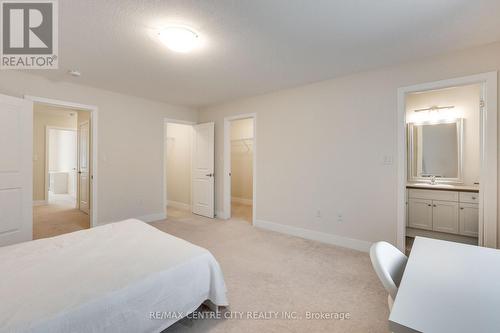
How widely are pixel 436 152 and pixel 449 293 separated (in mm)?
3886

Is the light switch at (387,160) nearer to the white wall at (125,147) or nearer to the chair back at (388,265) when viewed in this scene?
the chair back at (388,265)

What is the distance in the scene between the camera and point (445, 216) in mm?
3514

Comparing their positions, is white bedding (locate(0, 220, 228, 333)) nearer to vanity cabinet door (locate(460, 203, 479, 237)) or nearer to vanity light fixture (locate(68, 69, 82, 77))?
vanity light fixture (locate(68, 69, 82, 77))

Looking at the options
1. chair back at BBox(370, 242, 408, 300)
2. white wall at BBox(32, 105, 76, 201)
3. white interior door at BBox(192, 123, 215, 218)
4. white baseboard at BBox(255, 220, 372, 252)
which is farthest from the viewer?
white wall at BBox(32, 105, 76, 201)

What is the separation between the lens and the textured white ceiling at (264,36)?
1.87m

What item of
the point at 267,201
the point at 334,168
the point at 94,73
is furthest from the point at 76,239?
the point at 334,168

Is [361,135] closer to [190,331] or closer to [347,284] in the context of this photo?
[347,284]

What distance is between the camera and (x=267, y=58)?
2.80 meters

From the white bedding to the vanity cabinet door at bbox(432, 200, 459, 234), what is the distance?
138 inches

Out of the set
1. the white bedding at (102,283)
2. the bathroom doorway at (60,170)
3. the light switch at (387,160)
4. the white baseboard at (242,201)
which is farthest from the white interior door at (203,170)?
the light switch at (387,160)

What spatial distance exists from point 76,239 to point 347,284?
2586 mm

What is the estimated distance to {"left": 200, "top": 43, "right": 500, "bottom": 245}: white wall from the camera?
299cm

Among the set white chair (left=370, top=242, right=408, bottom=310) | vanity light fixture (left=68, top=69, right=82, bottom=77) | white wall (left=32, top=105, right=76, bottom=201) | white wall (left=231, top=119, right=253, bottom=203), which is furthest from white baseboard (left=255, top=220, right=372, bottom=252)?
white wall (left=32, top=105, right=76, bottom=201)

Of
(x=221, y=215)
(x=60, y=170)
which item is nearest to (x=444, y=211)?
(x=221, y=215)
